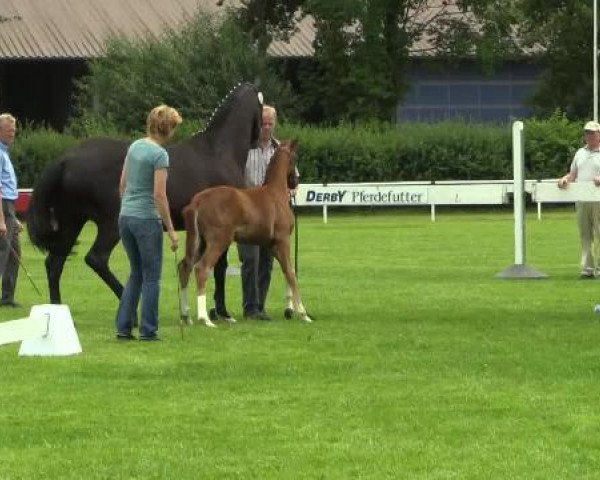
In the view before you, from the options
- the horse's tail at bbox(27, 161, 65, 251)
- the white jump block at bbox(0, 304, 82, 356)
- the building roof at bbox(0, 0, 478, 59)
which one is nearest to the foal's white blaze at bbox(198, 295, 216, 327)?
the horse's tail at bbox(27, 161, 65, 251)

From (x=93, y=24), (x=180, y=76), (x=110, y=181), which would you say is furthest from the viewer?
(x=93, y=24)

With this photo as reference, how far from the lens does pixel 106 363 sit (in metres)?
11.5

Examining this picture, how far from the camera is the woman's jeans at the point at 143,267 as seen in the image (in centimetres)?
1268

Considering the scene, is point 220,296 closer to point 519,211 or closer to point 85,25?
point 519,211

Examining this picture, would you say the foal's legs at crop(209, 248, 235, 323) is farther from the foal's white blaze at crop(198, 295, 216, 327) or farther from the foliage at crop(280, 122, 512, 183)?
the foliage at crop(280, 122, 512, 183)

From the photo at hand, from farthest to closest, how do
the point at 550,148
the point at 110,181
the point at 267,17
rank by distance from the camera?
the point at 267,17, the point at 550,148, the point at 110,181

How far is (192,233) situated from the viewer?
1438 centimetres

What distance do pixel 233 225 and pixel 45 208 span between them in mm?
2123

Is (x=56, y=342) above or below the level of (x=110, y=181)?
below

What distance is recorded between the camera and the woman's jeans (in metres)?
12.7

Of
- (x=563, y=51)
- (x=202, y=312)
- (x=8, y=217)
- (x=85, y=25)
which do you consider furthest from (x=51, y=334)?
(x=563, y=51)

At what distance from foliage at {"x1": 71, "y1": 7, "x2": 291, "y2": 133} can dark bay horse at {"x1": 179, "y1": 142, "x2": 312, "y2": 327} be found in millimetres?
38087

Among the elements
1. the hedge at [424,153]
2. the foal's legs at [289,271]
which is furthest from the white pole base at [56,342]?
the hedge at [424,153]

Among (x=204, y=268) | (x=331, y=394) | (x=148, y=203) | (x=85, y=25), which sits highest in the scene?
(x=85, y=25)
